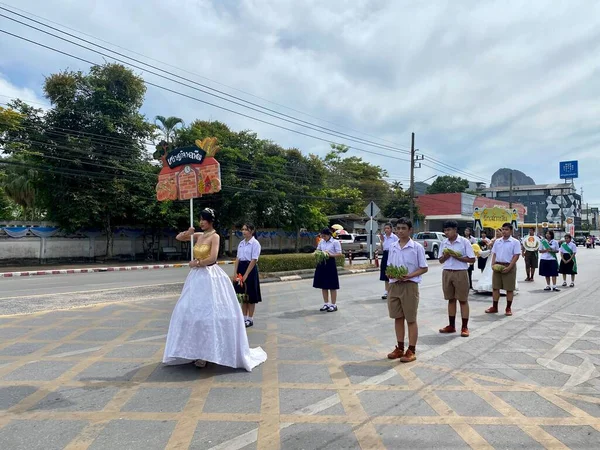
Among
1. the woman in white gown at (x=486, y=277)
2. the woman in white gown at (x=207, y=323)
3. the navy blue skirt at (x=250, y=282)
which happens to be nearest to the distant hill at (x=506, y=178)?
the woman in white gown at (x=486, y=277)

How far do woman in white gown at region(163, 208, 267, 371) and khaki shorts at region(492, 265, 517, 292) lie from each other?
5.62 m

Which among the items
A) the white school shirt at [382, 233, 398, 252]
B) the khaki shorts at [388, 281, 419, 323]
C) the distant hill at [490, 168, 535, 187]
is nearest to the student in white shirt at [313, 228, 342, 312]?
the white school shirt at [382, 233, 398, 252]

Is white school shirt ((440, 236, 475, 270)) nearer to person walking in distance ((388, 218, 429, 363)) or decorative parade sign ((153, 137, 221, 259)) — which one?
person walking in distance ((388, 218, 429, 363))

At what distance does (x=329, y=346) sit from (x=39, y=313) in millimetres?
5814

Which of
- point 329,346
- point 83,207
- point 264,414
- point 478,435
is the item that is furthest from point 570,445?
point 83,207

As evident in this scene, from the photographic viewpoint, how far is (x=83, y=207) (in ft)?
74.2

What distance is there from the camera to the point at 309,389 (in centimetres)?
428

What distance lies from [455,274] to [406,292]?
1879mm

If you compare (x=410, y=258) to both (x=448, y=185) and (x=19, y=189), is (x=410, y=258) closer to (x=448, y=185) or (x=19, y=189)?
(x=19, y=189)

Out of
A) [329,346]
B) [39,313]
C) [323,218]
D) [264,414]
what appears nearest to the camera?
[264,414]

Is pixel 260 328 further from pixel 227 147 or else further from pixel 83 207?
pixel 227 147

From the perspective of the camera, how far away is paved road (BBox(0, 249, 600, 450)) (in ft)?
10.9

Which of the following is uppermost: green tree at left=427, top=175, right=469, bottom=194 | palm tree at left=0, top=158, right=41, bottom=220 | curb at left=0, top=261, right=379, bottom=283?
green tree at left=427, top=175, right=469, bottom=194

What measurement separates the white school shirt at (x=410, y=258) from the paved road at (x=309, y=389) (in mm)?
1134
